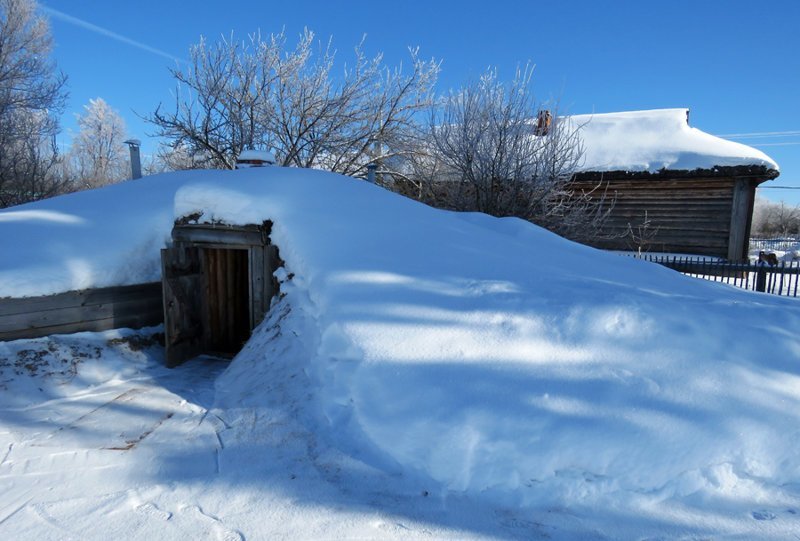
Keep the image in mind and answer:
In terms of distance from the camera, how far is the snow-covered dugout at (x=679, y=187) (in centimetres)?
1188

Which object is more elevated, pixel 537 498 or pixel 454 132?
pixel 454 132

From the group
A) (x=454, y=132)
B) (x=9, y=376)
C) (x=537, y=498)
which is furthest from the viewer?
(x=454, y=132)

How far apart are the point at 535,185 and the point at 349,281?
6.50m

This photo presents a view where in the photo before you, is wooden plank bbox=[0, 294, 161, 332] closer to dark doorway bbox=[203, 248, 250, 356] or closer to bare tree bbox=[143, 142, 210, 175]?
dark doorway bbox=[203, 248, 250, 356]

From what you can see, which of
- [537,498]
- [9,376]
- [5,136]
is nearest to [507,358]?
[537,498]

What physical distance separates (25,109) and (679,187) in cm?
2187

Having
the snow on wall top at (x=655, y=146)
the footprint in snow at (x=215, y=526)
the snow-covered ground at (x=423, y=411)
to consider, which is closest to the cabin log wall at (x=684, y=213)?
the snow on wall top at (x=655, y=146)

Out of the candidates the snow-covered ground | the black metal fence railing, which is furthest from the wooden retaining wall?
the black metal fence railing

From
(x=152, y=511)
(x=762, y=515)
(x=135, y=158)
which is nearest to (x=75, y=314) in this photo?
(x=152, y=511)

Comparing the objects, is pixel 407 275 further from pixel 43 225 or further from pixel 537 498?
pixel 43 225

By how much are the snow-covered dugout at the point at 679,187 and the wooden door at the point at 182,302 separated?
32.7 feet

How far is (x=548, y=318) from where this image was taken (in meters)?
3.19

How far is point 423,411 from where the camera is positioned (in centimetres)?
266

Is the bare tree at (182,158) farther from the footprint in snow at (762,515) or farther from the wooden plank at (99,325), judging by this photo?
the footprint in snow at (762,515)
